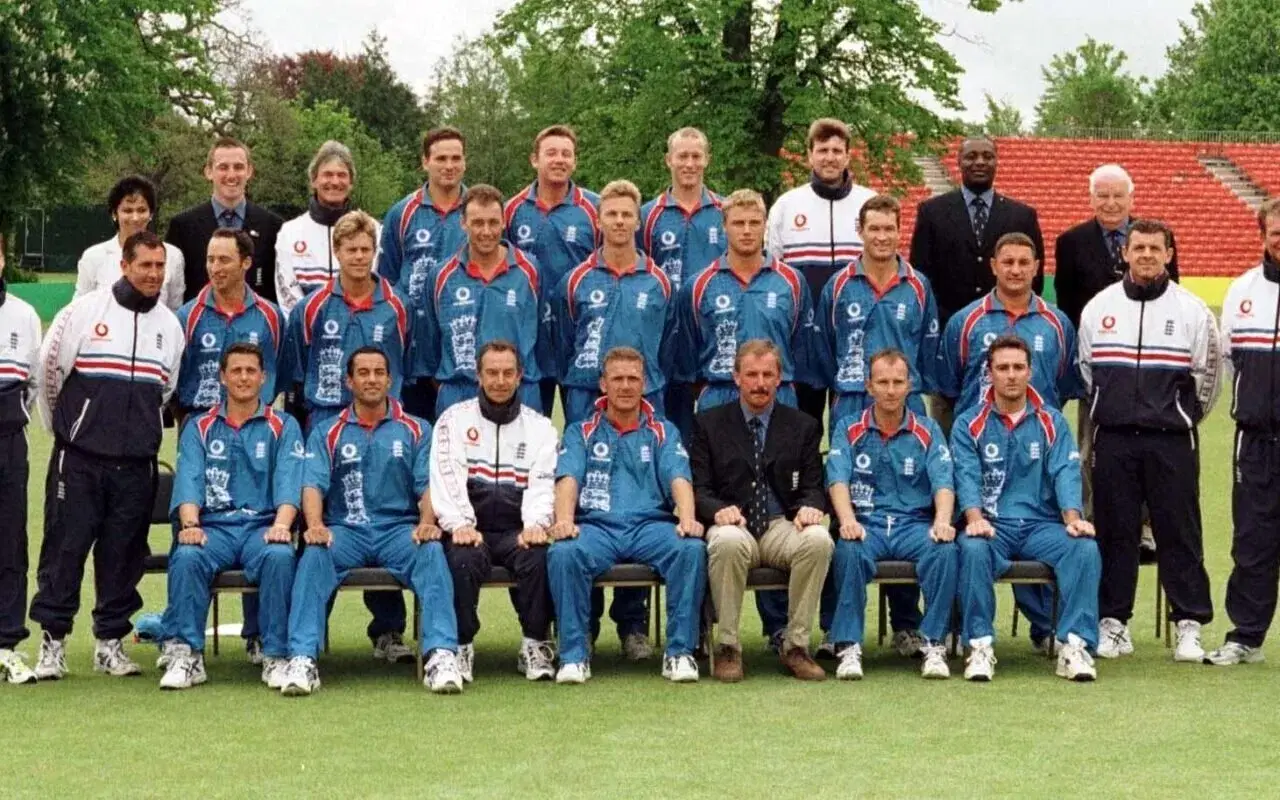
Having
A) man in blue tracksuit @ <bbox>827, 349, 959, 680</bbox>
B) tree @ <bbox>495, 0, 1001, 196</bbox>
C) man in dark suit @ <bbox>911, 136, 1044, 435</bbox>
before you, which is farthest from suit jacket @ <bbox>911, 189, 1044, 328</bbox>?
tree @ <bbox>495, 0, 1001, 196</bbox>

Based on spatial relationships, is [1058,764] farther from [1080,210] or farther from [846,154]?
[1080,210]

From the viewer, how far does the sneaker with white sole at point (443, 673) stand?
7859 mm

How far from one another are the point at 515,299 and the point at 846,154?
1.76 metres

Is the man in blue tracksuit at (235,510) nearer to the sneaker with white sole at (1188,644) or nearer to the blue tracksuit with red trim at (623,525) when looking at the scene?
the blue tracksuit with red trim at (623,525)

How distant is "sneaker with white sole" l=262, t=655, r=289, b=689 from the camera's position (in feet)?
26.0

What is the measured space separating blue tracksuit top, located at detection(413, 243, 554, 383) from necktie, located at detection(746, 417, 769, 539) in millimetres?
1104

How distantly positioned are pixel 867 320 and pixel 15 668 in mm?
3845

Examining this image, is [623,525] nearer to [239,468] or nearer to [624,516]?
[624,516]

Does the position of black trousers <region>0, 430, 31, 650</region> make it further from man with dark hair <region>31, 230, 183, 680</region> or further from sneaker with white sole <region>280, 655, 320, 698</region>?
sneaker with white sole <region>280, 655, 320, 698</region>

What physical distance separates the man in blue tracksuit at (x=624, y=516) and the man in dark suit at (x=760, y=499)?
0.10m

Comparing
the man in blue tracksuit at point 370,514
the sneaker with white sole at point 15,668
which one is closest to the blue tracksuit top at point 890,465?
the man in blue tracksuit at point 370,514

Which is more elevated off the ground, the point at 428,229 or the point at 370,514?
the point at 428,229

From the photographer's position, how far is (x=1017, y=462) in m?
8.70

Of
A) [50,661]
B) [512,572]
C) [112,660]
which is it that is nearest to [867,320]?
[512,572]
